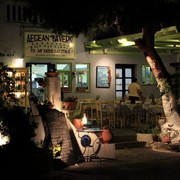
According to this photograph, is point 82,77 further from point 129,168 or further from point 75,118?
point 129,168

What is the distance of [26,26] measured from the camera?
20609 mm

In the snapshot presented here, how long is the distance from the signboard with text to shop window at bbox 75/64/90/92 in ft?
3.08

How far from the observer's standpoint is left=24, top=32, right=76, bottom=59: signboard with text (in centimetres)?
2058

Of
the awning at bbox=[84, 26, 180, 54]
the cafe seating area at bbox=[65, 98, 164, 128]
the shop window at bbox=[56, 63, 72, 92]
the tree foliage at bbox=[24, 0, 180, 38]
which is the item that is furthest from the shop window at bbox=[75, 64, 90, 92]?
the tree foliage at bbox=[24, 0, 180, 38]

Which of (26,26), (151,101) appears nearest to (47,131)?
(151,101)

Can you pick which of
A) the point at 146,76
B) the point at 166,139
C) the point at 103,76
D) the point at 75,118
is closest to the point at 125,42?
the point at 103,76

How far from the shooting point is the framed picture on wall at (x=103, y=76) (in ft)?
→ 74.9

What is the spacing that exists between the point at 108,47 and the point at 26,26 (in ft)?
12.8

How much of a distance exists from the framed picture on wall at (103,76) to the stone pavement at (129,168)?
10072 mm

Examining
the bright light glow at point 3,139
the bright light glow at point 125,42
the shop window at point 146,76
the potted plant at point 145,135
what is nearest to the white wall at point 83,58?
the shop window at point 146,76

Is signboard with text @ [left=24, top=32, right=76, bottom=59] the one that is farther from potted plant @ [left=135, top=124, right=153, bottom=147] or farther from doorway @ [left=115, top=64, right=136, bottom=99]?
potted plant @ [left=135, top=124, right=153, bottom=147]

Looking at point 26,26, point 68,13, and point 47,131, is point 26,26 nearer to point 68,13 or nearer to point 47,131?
point 68,13

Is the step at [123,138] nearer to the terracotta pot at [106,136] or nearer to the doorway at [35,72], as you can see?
the terracotta pot at [106,136]

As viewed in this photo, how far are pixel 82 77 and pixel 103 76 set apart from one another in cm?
112
